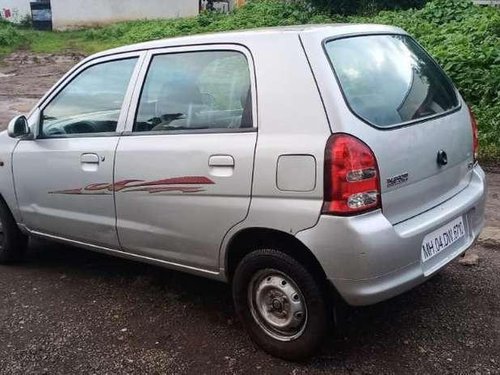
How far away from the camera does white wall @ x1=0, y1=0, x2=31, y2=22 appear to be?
2764cm

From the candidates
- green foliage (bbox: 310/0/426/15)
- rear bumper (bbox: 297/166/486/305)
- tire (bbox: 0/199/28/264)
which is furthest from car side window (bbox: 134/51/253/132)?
green foliage (bbox: 310/0/426/15)

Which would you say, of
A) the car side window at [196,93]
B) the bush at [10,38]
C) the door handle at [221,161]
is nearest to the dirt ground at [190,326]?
the door handle at [221,161]

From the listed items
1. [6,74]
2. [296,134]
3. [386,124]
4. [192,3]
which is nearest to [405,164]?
[386,124]

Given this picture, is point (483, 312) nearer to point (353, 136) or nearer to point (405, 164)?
point (405, 164)

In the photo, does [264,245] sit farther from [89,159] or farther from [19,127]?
[19,127]

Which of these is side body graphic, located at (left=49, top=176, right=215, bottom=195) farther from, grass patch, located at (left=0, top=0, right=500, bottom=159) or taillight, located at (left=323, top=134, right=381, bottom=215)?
grass patch, located at (left=0, top=0, right=500, bottom=159)

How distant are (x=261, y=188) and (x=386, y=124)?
0.69m

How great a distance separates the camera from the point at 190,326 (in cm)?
363

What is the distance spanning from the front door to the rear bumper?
1.52m

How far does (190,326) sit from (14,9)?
2785 cm

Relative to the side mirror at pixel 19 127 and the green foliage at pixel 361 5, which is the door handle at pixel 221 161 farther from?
the green foliage at pixel 361 5

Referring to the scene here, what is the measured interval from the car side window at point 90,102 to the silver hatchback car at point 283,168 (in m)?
0.02

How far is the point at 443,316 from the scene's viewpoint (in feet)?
11.7

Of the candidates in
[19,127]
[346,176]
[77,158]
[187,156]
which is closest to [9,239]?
[19,127]
